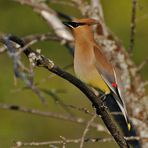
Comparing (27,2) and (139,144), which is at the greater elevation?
(27,2)

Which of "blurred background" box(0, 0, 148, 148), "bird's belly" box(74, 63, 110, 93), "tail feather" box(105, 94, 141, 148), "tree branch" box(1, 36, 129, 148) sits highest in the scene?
"blurred background" box(0, 0, 148, 148)

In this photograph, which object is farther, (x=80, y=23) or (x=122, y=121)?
(x=80, y=23)

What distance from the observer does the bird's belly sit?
4.96 meters

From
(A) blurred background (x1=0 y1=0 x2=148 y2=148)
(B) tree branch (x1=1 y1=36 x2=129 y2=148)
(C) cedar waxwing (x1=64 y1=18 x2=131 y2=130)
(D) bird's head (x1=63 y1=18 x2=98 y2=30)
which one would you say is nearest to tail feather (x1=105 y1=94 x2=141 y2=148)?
(C) cedar waxwing (x1=64 y1=18 x2=131 y2=130)

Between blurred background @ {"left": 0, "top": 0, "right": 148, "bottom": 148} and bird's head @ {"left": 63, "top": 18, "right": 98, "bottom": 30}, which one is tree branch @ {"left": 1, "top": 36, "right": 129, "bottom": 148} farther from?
blurred background @ {"left": 0, "top": 0, "right": 148, "bottom": 148}

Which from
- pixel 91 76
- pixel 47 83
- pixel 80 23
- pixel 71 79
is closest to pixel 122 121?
pixel 91 76

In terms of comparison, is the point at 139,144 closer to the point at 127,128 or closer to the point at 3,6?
the point at 127,128

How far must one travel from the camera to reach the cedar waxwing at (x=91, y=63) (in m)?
4.91

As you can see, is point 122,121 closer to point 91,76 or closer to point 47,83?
point 91,76

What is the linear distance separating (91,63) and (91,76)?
9 cm

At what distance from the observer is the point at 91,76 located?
199 inches

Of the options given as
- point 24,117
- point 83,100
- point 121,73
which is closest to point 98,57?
point 121,73

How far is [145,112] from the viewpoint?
4.79 meters

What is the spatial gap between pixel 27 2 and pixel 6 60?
5.49m
